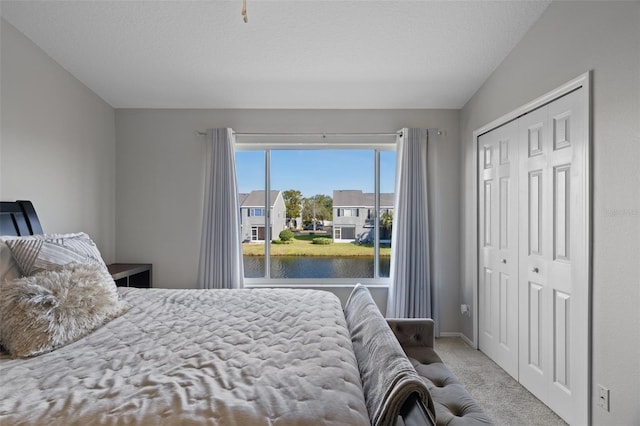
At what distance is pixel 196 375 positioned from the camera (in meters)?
1.27

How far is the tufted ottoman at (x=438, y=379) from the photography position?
1.48 m

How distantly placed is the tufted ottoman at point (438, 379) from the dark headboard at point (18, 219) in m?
2.52

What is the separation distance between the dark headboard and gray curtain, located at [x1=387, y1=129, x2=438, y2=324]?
9.91 ft

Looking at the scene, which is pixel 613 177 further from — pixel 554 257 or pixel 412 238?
pixel 412 238

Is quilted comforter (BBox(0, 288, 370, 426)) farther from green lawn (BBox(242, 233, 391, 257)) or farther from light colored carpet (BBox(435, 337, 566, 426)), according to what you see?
green lawn (BBox(242, 233, 391, 257))

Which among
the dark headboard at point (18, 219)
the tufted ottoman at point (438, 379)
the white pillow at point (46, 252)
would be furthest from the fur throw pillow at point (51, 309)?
the tufted ottoman at point (438, 379)

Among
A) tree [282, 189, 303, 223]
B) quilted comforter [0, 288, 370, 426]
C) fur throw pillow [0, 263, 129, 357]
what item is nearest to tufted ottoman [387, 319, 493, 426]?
quilted comforter [0, 288, 370, 426]

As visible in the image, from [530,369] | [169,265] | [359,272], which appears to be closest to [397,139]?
[359,272]

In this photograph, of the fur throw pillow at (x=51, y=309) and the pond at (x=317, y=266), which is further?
the pond at (x=317, y=266)

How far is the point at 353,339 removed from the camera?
1.84 meters

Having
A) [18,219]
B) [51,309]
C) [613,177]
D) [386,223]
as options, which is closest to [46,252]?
[51,309]

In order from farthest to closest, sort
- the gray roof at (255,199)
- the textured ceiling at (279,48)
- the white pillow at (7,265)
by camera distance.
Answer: the gray roof at (255,199) < the textured ceiling at (279,48) < the white pillow at (7,265)

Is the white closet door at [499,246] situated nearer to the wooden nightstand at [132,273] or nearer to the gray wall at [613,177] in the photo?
the gray wall at [613,177]

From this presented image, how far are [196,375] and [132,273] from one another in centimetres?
247
